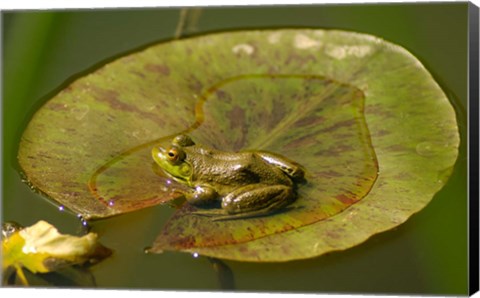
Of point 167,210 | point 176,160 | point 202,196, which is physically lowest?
point 167,210

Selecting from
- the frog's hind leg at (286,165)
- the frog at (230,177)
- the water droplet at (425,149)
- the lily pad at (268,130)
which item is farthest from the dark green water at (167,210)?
the frog's hind leg at (286,165)

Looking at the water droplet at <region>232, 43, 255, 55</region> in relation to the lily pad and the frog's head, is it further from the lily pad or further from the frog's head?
the frog's head

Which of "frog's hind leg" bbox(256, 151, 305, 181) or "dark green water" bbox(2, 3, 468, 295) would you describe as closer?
"dark green water" bbox(2, 3, 468, 295)

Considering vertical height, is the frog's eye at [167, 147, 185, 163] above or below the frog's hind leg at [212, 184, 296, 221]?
above

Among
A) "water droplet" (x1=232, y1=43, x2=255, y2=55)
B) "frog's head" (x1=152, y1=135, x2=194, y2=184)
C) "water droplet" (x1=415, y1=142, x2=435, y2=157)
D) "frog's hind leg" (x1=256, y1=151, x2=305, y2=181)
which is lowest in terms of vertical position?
"frog's head" (x1=152, y1=135, x2=194, y2=184)

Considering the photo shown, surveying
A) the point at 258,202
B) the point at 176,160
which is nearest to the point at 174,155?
the point at 176,160

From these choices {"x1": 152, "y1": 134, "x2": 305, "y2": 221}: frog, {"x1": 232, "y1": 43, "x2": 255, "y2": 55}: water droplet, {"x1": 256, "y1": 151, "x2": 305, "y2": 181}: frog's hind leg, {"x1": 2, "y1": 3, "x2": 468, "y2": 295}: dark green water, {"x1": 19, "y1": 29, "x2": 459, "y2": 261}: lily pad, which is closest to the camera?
{"x1": 2, "y1": 3, "x2": 468, "y2": 295}: dark green water

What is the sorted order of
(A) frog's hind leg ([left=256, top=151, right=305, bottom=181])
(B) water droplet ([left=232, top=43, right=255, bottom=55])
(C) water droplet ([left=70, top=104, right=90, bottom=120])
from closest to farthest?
(A) frog's hind leg ([left=256, top=151, right=305, bottom=181])
(C) water droplet ([left=70, top=104, right=90, bottom=120])
(B) water droplet ([left=232, top=43, right=255, bottom=55])

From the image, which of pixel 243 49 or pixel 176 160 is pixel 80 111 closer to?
pixel 176 160

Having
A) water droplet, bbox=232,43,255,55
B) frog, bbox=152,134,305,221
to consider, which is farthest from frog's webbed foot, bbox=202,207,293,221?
water droplet, bbox=232,43,255,55
